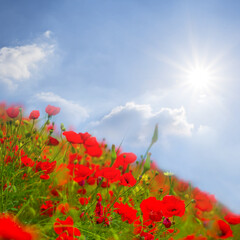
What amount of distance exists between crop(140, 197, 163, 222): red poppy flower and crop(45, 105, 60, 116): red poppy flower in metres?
1.09

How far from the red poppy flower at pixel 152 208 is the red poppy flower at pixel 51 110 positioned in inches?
43.0

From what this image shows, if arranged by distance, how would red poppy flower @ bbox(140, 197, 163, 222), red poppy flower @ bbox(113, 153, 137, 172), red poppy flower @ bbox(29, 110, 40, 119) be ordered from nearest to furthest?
red poppy flower @ bbox(140, 197, 163, 222), red poppy flower @ bbox(113, 153, 137, 172), red poppy flower @ bbox(29, 110, 40, 119)

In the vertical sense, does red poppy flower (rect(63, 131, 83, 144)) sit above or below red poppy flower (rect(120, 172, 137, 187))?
above

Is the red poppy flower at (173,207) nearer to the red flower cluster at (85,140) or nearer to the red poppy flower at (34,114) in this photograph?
the red flower cluster at (85,140)

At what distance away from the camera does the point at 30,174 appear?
5.54ft

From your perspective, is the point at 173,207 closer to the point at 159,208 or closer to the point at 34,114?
the point at 159,208

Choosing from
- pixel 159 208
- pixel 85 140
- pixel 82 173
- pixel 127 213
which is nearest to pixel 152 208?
pixel 159 208

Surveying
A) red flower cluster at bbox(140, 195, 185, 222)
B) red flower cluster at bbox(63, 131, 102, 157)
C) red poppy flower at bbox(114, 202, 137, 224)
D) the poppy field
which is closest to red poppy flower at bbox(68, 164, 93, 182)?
the poppy field

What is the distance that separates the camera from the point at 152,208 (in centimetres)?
123

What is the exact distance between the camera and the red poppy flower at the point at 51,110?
1986mm

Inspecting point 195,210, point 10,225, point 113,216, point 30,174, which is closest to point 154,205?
point 113,216

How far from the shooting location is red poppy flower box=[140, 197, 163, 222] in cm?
122

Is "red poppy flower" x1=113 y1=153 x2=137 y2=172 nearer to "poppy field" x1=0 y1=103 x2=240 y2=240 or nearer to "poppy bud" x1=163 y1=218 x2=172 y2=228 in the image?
"poppy field" x1=0 y1=103 x2=240 y2=240

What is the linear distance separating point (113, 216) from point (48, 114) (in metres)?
0.97
